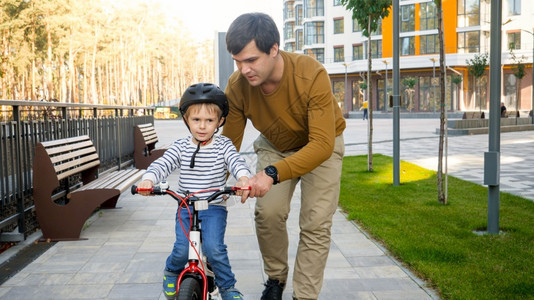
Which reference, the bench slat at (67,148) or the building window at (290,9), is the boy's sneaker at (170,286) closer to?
the bench slat at (67,148)

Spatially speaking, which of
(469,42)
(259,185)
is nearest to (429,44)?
(469,42)

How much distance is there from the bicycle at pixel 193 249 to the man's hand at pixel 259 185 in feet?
0.20

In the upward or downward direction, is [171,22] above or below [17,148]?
above

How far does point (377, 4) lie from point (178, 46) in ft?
341

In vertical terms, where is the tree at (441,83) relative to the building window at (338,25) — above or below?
below

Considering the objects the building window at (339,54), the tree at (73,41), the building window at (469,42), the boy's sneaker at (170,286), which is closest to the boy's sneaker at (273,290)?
the boy's sneaker at (170,286)

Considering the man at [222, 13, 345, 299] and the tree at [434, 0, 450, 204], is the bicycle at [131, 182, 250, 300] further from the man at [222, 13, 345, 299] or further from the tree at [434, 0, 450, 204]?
the tree at [434, 0, 450, 204]

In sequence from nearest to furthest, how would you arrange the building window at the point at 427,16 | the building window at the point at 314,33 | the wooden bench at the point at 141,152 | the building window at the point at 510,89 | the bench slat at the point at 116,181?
the bench slat at the point at 116,181, the wooden bench at the point at 141,152, the building window at the point at 427,16, the building window at the point at 510,89, the building window at the point at 314,33

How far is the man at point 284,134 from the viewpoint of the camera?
321 centimetres

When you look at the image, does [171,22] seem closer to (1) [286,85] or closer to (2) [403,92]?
(2) [403,92]

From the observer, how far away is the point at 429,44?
5878 cm

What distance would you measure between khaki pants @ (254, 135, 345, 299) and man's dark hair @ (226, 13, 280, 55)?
1031 mm

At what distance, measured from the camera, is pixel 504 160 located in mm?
14328

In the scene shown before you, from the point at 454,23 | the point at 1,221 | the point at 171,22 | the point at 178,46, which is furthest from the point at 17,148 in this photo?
the point at 178,46
